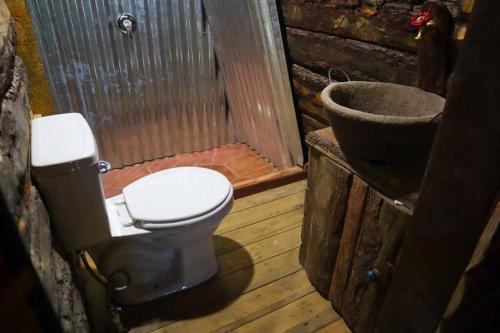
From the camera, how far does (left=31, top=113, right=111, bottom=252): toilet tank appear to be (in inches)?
39.2

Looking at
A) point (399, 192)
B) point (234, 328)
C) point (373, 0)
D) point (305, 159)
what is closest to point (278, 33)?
point (373, 0)

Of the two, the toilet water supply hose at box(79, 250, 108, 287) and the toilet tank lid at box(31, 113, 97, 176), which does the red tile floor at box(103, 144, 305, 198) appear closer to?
the toilet water supply hose at box(79, 250, 108, 287)

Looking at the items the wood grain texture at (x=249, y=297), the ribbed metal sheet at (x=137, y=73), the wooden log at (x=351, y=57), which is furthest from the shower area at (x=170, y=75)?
the wood grain texture at (x=249, y=297)

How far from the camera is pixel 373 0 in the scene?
57.2 inches

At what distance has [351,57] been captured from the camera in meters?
1.67

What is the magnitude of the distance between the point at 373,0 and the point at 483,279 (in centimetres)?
113

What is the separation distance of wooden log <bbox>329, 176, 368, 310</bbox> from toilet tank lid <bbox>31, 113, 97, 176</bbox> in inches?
33.3

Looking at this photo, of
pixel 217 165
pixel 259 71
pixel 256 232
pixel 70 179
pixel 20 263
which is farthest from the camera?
pixel 217 165

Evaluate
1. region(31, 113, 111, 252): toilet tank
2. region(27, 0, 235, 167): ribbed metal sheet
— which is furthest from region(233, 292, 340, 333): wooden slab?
region(27, 0, 235, 167): ribbed metal sheet

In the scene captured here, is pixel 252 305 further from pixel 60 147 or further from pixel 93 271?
pixel 60 147

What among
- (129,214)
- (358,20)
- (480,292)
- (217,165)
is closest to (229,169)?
(217,165)

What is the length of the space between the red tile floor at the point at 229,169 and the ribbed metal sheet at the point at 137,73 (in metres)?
0.08

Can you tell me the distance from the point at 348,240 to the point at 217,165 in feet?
4.80

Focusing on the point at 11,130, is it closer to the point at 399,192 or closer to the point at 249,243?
the point at 399,192
